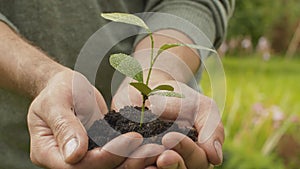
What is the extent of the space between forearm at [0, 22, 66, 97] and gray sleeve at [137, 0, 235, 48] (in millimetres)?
446

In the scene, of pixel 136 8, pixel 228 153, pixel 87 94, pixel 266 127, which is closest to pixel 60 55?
pixel 136 8

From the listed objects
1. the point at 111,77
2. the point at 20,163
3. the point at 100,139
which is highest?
the point at 100,139

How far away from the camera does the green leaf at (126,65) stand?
1.35m

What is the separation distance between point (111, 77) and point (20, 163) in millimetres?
334

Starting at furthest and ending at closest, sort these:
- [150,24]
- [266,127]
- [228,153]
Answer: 1. [266,127]
2. [228,153]
3. [150,24]

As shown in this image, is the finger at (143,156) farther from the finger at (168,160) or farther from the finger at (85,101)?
the finger at (85,101)

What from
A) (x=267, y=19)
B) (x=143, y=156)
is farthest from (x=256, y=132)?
(x=267, y=19)

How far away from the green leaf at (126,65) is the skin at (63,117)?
0.09m

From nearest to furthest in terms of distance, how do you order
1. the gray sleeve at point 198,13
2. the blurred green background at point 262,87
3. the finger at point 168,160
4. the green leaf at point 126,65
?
the finger at point 168,160, the green leaf at point 126,65, the gray sleeve at point 198,13, the blurred green background at point 262,87

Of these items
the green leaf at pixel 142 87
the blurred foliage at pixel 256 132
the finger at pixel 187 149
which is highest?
the green leaf at pixel 142 87

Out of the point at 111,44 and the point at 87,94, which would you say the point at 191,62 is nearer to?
the point at 111,44

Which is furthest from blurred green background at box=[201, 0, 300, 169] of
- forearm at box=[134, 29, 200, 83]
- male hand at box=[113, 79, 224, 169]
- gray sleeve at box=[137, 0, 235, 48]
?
male hand at box=[113, 79, 224, 169]

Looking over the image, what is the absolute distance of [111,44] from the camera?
1818mm

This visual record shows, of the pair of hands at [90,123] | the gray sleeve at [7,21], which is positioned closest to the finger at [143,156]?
the pair of hands at [90,123]
